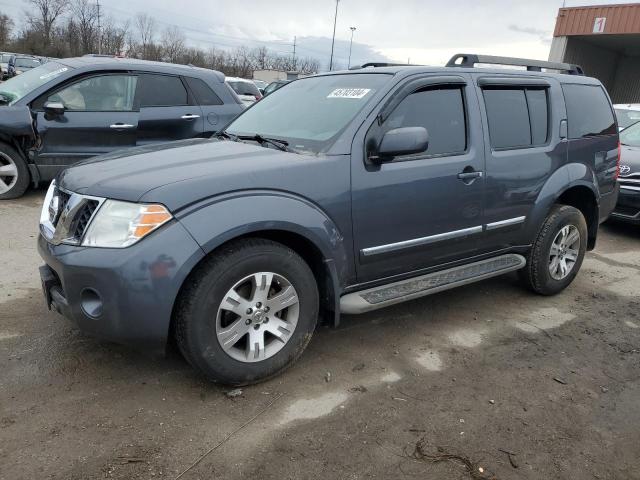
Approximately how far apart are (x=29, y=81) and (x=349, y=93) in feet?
16.7

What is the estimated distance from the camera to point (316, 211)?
2.96 metres

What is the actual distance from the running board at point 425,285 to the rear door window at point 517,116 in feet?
2.95

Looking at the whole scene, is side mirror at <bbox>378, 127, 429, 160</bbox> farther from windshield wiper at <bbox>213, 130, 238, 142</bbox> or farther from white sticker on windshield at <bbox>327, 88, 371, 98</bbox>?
windshield wiper at <bbox>213, 130, 238, 142</bbox>

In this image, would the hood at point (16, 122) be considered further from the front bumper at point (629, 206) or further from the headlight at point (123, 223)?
the front bumper at point (629, 206)

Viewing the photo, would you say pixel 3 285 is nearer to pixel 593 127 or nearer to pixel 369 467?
pixel 369 467

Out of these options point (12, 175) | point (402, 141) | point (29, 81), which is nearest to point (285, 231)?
point (402, 141)

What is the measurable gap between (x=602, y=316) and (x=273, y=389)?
2926mm

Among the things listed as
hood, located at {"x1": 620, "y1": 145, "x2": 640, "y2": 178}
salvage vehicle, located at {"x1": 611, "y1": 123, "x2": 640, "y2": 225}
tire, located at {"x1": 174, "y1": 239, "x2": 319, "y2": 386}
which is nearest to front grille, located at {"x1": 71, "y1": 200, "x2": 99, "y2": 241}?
tire, located at {"x1": 174, "y1": 239, "x2": 319, "y2": 386}

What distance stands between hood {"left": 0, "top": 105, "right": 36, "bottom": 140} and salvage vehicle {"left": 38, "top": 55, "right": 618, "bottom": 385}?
11.4 ft

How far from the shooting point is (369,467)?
7.77ft

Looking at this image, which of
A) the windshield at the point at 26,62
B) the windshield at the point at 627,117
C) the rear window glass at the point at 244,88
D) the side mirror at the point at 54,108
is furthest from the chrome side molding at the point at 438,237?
the windshield at the point at 26,62

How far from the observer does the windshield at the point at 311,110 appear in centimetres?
328

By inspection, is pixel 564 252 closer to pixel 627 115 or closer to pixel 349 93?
pixel 349 93

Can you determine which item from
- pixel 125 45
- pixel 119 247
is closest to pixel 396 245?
pixel 119 247
